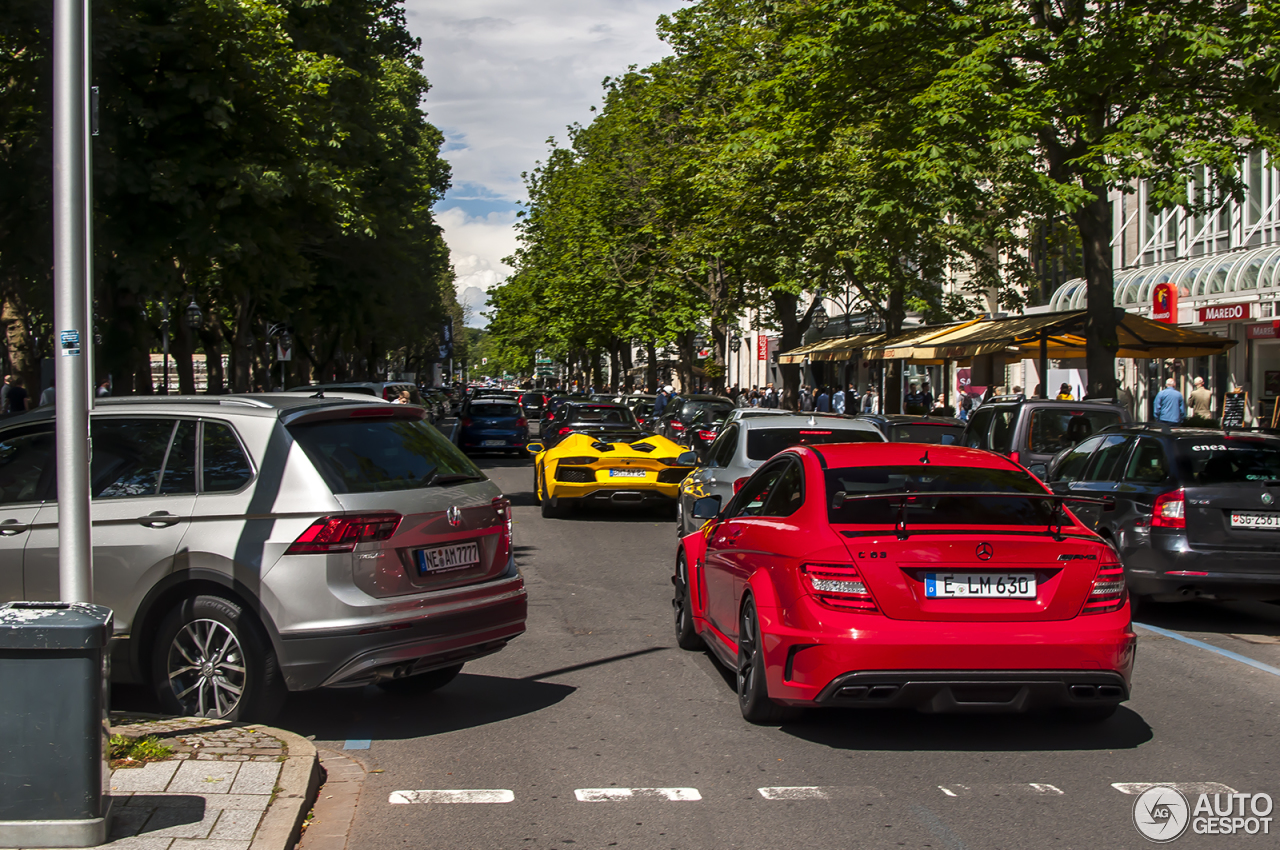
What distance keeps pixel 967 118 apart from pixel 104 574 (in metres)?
16.4

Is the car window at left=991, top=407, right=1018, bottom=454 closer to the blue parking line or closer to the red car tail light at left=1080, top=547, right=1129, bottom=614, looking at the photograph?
the blue parking line

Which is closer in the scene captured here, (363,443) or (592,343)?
(363,443)

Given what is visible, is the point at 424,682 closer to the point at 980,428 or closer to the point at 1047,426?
the point at 1047,426

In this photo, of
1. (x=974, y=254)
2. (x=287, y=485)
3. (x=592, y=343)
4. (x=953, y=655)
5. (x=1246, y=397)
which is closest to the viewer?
(x=953, y=655)

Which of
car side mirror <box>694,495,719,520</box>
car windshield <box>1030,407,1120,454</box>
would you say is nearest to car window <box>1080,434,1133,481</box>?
car windshield <box>1030,407,1120,454</box>

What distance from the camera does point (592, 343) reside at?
220ft

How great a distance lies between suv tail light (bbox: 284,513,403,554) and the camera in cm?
621

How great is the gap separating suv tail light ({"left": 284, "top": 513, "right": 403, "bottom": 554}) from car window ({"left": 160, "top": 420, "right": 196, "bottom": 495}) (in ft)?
2.59

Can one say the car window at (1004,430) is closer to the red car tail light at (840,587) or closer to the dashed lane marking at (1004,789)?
the red car tail light at (840,587)

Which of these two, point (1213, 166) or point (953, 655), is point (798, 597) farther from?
point (1213, 166)

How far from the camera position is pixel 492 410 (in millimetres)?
35844

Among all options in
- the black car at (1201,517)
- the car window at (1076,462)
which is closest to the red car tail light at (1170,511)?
the black car at (1201,517)

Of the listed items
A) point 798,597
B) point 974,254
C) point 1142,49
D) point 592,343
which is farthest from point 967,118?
point 592,343

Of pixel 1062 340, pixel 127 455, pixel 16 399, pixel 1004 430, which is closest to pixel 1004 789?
pixel 127 455
